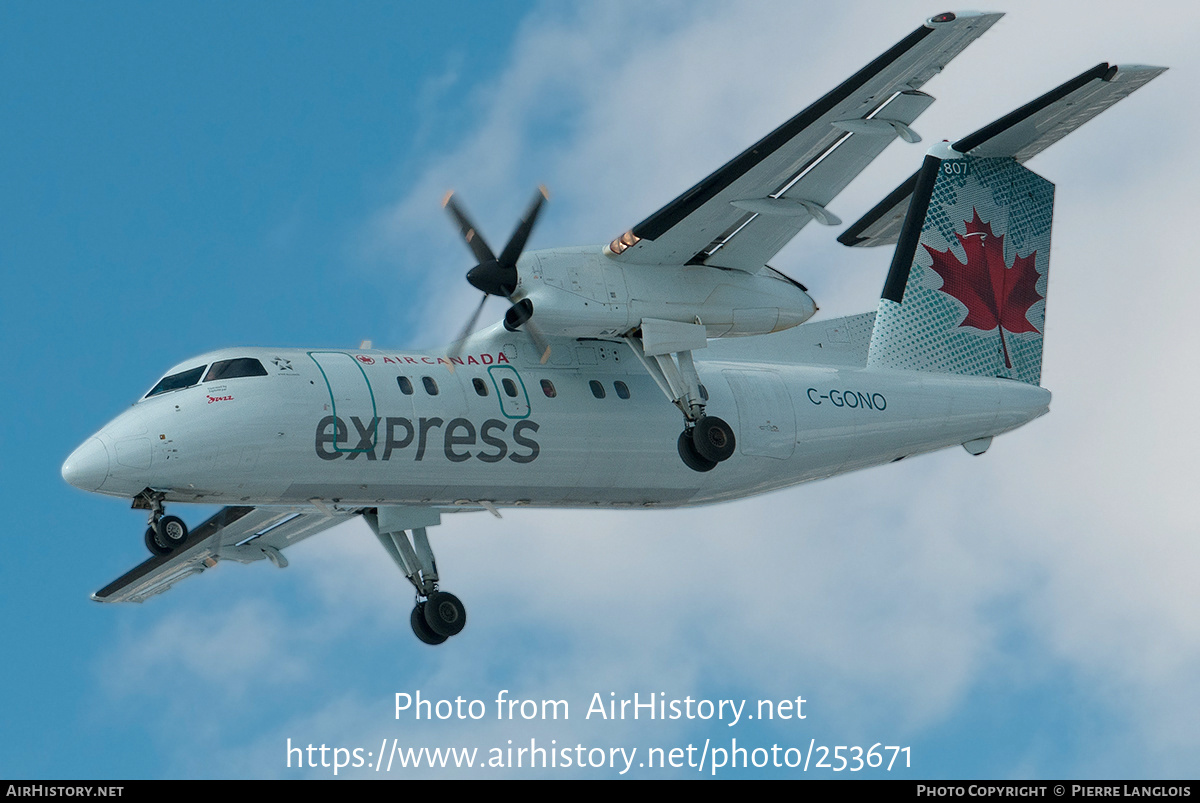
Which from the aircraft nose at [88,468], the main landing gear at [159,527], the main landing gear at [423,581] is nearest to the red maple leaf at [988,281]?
the main landing gear at [423,581]

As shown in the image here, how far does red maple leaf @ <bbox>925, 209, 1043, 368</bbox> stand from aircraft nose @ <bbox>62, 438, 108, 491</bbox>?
10235 mm

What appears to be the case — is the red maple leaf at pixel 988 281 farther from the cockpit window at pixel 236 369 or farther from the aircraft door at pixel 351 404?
the cockpit window at pixel 236 369

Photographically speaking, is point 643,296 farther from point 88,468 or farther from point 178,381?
point 88,468

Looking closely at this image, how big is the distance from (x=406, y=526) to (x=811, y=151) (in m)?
6.08

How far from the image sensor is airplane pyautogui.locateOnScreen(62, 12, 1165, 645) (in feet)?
51.6

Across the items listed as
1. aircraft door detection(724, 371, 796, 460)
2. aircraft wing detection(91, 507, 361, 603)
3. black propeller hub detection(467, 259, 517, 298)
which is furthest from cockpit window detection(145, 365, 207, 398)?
aircraft door detection(724, 371, 796, 460)

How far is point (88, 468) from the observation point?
49.2ft

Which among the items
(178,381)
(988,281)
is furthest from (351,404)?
(988,281)

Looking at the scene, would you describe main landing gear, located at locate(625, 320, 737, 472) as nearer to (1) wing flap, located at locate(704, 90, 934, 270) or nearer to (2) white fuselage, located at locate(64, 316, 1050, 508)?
(2) white fuselage, located at locate(64, 316, 1050, 508)

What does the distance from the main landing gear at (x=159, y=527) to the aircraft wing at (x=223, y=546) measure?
160 inches

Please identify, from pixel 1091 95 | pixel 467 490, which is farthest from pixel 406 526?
pixel 1091 95

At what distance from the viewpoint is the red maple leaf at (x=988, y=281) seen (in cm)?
2022

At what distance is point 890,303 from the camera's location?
65.6 feet
